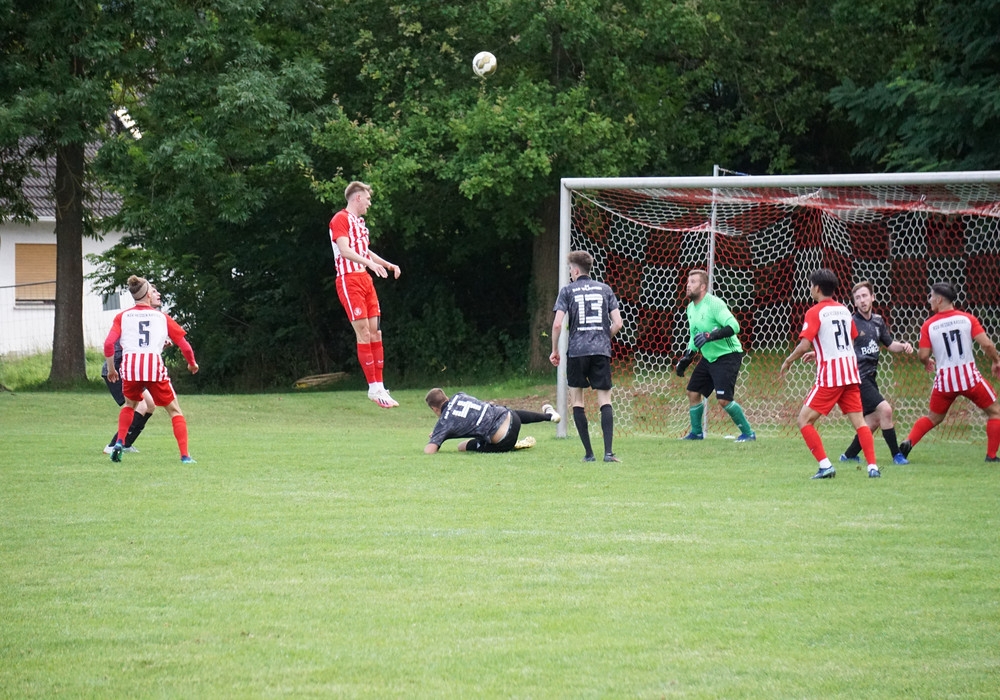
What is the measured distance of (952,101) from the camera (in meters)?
20.5

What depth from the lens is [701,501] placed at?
9094 millimetres

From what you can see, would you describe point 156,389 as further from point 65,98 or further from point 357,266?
point 65,98

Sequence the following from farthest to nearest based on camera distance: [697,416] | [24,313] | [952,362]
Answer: [24,313] → [697,416] → [952,362]

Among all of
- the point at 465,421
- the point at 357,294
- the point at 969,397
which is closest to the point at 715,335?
the point at 969,397

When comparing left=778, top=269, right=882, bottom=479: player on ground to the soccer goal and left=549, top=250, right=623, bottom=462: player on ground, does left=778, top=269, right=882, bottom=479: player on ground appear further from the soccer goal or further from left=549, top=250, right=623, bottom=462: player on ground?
the soccer goal

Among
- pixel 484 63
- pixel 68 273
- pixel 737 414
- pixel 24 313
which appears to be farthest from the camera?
pixel 24 313

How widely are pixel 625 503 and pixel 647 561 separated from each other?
2155 millimetres

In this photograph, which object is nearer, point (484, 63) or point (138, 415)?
point (138, 415)

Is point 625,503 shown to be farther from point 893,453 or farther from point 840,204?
point 840,204

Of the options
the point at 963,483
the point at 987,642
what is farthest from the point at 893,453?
the point at 987,642

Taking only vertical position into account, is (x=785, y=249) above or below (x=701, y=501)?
above

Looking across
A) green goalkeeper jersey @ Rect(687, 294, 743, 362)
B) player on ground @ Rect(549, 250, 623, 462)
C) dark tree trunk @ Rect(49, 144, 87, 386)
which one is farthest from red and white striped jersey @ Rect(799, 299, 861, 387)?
dark tree trunk @ Rect(49, 144, 87, 386)

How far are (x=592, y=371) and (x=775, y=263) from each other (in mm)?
7597

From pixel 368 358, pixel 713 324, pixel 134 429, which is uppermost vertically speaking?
pixel 713 324
